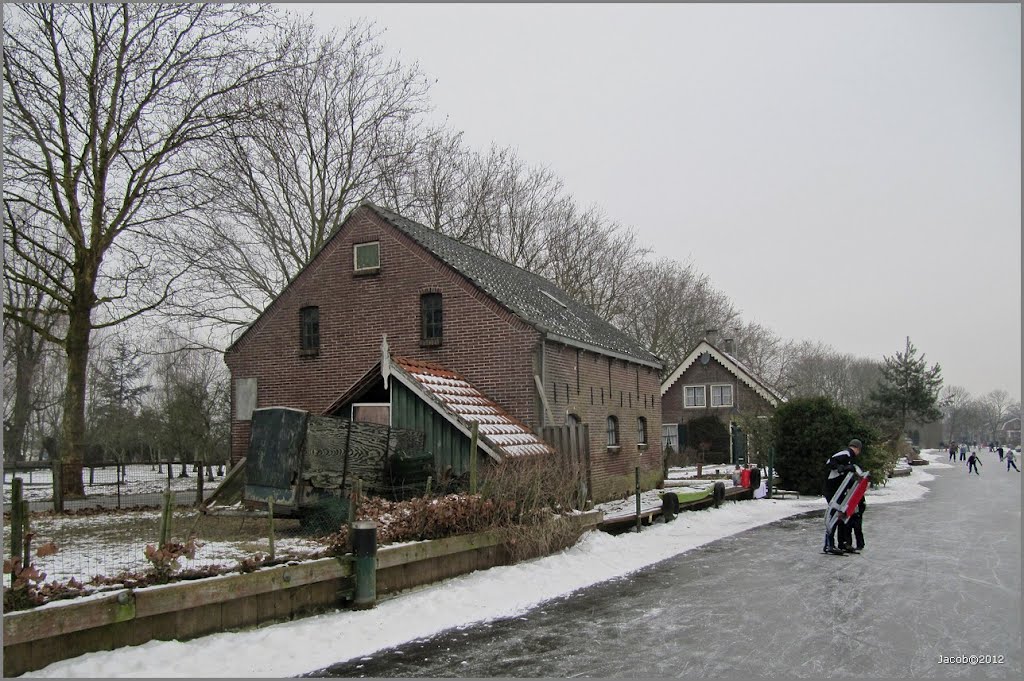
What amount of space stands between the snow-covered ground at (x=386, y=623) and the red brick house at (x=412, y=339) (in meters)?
4.51

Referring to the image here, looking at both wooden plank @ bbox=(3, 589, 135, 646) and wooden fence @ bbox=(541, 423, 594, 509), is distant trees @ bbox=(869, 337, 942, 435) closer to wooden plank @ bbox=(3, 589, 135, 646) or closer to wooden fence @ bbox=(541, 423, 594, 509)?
wooden fence @ bbox=(541, 423, 594, 509)

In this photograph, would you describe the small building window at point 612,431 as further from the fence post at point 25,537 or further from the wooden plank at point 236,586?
the fence post at point 25,537

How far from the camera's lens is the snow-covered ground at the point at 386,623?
717 centimetres

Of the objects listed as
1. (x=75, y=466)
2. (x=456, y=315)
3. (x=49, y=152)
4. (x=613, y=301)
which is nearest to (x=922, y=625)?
(x=456, y=315)

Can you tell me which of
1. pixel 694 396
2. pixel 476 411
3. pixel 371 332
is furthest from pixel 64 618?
pixel 694 396

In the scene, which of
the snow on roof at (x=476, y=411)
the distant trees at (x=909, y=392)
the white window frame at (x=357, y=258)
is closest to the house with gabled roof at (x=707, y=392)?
the distant trees at (x=909, y=392)

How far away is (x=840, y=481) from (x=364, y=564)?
7989mm

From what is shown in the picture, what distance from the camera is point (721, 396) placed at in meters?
48.8

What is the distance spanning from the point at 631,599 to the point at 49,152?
1905cm

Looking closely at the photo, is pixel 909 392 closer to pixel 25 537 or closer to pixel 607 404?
pixel 607 404

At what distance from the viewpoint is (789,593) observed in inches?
415

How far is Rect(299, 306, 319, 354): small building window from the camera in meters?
21.4

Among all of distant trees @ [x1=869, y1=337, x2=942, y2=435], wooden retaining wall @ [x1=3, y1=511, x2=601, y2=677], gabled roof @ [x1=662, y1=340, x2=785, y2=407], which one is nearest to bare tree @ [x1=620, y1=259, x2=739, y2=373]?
gabled roof @ [x1=662, y1=340, x2=785, y2=407]

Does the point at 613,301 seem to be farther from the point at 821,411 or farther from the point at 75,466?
the point at 75,466
